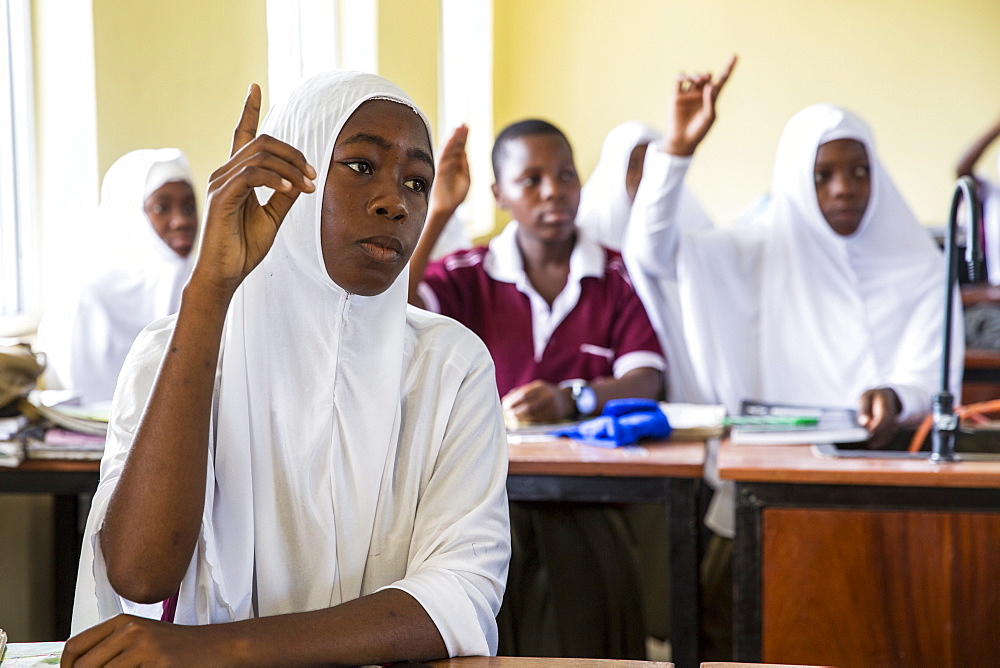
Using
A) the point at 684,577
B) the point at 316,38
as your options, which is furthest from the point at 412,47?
the point at 684,577

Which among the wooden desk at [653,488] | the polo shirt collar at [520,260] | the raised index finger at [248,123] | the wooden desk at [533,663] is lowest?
the wooden desk at [653,488]

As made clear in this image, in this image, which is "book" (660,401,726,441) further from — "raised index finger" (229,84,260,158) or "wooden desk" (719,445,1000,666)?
"raised index finger" (229,84,260,158)

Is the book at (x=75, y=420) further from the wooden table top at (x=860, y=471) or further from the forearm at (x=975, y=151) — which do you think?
the forearm at (x=975, y=151)

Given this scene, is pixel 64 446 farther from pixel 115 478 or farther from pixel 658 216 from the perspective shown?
pixel 658 216

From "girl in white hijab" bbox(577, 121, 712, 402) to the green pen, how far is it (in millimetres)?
699

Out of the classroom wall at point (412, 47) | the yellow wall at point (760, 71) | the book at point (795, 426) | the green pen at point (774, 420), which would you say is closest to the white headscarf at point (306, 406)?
the book at point (795, 426)

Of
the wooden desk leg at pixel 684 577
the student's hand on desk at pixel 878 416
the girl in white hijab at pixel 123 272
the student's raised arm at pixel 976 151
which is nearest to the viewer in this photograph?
the wooden desk leg at pixel 684 577

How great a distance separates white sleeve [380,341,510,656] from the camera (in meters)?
1.15

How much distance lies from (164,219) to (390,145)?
6.58 ft

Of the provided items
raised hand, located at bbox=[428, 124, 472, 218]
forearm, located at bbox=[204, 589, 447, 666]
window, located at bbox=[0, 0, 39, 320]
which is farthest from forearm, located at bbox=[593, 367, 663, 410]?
window, located at bbox=[0, 0, 39, 320]

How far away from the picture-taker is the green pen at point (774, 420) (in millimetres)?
2391

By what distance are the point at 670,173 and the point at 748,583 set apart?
142 centimetres

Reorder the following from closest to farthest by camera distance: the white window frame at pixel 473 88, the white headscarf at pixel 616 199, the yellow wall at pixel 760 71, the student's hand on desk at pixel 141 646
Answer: the student's hand on desk at pixel 141 646 < the white headscarf at pixel 616 199 < the white window frame at pixel 473 88 < the yellow wall at pixel 760 71

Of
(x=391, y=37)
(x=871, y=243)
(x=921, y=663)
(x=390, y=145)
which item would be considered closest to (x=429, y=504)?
(x=390, y=145)
